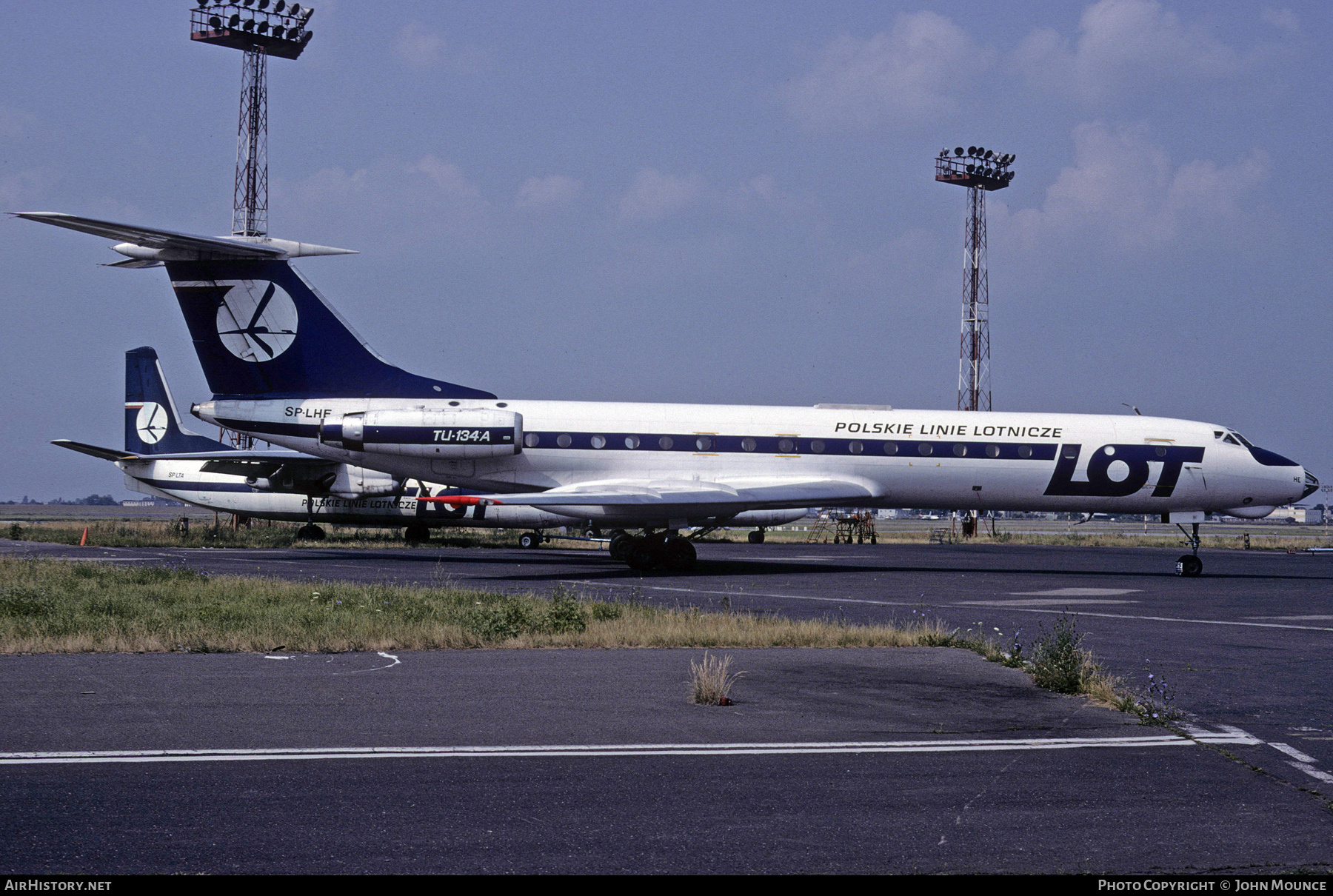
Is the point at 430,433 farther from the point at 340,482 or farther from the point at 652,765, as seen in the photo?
the point at 652,765

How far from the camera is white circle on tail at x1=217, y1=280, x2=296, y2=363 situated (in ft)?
86.0

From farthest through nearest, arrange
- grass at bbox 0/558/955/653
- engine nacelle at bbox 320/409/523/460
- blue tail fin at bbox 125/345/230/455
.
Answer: blue tail fin at bbox 125/345/230/455, engine nacelle at bbox 320/409/523/460, grass at bbox 0/558/955/653

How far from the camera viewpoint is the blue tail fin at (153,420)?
45.9 metres

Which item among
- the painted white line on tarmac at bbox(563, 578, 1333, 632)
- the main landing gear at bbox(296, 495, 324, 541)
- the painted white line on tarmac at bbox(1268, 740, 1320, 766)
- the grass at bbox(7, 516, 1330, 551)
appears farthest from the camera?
the main landing gear at bbox(296, 495, 324, 541)

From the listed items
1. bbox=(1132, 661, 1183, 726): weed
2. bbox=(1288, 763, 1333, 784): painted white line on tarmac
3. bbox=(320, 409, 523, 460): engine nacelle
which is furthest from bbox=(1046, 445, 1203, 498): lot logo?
bbox=(1288, 763, 1333, 784): painted white line on tarmac

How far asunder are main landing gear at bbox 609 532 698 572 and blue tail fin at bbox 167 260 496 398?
640cm

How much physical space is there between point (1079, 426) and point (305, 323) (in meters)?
18.6

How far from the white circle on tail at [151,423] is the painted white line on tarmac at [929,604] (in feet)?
96.1

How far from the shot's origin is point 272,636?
12.2 m

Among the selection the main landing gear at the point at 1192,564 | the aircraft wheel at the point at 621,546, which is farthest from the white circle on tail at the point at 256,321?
the main landing gear at the point at 1192,564

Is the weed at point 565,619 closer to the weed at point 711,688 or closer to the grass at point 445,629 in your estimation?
the grass at point 445,629

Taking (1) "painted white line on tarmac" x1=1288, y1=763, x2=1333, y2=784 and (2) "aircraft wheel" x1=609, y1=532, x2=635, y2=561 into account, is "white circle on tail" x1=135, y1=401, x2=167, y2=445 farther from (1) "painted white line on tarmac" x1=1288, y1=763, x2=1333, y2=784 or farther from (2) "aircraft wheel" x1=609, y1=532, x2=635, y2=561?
(1) "painted white line on tarmac" x1=1288, y1=763, x2=1333, y2=784

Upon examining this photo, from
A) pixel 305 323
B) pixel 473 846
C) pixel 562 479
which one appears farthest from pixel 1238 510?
pixel 473 846

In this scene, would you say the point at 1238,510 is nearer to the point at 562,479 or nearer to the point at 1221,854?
the point at 562,479
